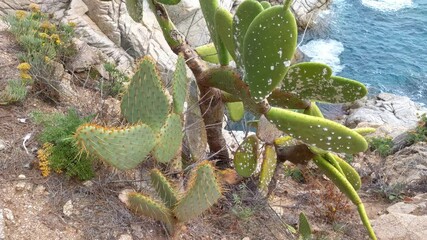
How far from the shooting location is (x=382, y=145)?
634cm

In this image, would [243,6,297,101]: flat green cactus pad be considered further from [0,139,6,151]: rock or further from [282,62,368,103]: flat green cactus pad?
[0,139,6,151]: rock

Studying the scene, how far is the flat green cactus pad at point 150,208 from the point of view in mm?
2625

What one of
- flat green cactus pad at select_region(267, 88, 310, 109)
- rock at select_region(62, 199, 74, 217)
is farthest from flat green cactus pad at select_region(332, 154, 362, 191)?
rock at select_region(62, 199, 74, 217)

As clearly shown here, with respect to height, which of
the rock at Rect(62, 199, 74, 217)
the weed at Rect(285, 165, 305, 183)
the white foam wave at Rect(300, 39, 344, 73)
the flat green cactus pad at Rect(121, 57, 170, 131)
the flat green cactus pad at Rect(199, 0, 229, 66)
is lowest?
the white foam wave at Rect(300, 39, 344, 73)

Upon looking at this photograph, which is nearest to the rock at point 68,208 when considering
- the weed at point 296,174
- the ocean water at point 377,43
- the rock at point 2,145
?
the rock at point 2,145

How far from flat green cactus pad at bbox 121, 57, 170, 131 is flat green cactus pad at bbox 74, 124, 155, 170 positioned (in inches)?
4.7

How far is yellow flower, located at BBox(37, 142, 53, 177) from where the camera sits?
2.90 meters

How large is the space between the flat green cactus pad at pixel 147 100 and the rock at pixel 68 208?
0.60 m

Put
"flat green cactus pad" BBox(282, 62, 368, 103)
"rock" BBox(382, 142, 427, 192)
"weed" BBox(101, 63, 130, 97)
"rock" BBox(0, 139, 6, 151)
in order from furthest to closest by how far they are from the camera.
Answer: "rock" BBox(382, 142, 427, 192) < "weed" BBox(101, 63, 130, 97) < "rock" BBox(0, 139, 6, 151) < "flat green cactus pad" BBox(282, 62, 368, 103)

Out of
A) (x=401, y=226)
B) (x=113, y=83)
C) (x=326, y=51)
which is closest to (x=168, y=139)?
(x=113, y=83)

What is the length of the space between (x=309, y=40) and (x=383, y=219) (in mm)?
9184

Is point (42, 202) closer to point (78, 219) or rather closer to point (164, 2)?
point (78, 219)

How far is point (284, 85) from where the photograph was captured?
9.05 ft

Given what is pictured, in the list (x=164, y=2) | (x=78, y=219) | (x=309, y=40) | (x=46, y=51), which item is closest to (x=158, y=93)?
(x=164, y=2)
